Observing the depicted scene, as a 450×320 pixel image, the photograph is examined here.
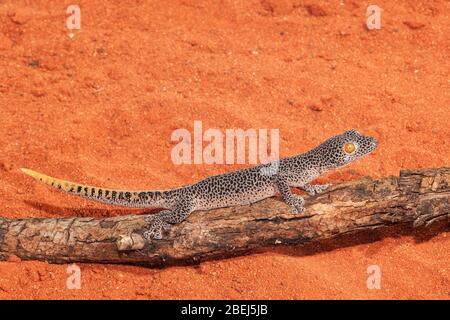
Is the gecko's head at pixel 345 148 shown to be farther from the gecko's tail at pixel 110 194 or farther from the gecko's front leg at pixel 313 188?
the gecko's tail at pixel 110 194

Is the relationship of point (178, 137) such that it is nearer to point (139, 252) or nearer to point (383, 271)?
point (139, 252)

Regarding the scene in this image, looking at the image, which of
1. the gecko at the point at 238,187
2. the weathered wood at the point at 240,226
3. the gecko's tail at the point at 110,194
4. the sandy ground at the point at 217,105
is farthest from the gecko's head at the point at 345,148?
the gecko's tail at the point at 110,194

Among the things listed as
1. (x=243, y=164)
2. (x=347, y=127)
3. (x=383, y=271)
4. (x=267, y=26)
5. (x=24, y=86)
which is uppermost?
(x=267, y=26)

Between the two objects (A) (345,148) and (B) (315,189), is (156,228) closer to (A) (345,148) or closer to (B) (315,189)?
(B) (315,189)

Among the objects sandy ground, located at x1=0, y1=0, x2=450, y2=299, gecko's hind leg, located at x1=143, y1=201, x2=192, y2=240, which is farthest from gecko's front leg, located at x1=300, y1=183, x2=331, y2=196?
gecko's hind leg, located at x1=143, y1=201, x2=192, y2=240

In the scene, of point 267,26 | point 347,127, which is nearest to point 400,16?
point 267,26

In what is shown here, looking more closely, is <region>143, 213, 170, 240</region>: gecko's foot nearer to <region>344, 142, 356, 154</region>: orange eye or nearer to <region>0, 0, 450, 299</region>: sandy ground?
<region>0, 0, 450, 299</region>: sandy ground

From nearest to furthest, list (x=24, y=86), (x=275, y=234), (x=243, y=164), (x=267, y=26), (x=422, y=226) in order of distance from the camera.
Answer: (x=275, y=234) → (x=422, y=226) → (x=243, y=164) → (x=24, y=86) → (x=267, y=26)

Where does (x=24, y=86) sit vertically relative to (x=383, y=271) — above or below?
above
